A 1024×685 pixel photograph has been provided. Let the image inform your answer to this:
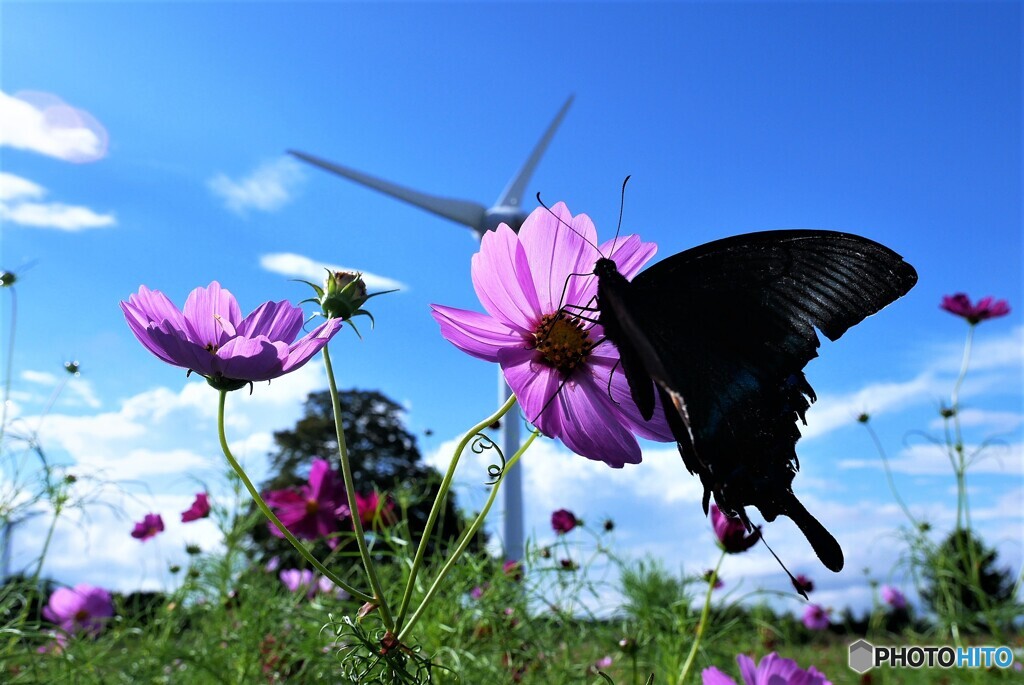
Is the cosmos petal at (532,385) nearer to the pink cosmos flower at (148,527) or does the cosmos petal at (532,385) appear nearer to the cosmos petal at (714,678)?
the cosmos petal at (714,678)

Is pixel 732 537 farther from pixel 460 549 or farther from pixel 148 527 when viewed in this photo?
pixel 148 527

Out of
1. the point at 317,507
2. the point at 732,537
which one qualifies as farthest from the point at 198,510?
the point at 732,537

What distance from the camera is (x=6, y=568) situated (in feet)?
5.52

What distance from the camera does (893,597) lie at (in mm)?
3811

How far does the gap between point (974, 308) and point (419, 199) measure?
627 cm

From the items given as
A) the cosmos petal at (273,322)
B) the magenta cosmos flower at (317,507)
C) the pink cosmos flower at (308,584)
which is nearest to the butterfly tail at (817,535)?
the cosmos petal at (273,322)

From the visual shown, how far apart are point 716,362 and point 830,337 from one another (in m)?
0.11

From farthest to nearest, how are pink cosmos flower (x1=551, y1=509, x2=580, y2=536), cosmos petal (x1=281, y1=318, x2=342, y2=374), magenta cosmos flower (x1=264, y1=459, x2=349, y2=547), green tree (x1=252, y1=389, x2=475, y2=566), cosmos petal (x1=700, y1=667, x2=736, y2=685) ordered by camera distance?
green tree (x1=252, y1=389, x2=475, y2=566)
pink cosmos flower (x1=551, y1=509, x2=580, y2=536)
magenta cosmos flower (x1=264, y1=459, x2=349, y2=547)
cosmos petal (x1=700, y1=667, x2=736, y2=685)
cosmos petal (x1=281, y1=318, x2=342, y2=374)

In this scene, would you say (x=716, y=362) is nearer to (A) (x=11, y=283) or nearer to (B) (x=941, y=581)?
(A) (x=11, y=283)

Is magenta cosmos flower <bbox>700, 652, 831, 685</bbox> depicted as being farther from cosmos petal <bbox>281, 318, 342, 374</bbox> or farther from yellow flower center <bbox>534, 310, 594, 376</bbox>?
cosmos petal <bbox>281, 318, 342, 374</bbox>

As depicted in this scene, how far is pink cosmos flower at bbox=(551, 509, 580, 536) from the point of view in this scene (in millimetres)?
2082

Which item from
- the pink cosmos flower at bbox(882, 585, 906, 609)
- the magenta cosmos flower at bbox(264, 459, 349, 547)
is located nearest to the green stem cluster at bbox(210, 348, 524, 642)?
the magenta cosmos flower at bbox(264, 459, 349, 547)

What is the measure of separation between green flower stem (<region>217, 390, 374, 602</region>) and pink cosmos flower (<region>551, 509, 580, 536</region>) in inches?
57.8

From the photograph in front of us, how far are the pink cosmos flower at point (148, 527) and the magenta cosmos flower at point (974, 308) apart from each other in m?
2.68
